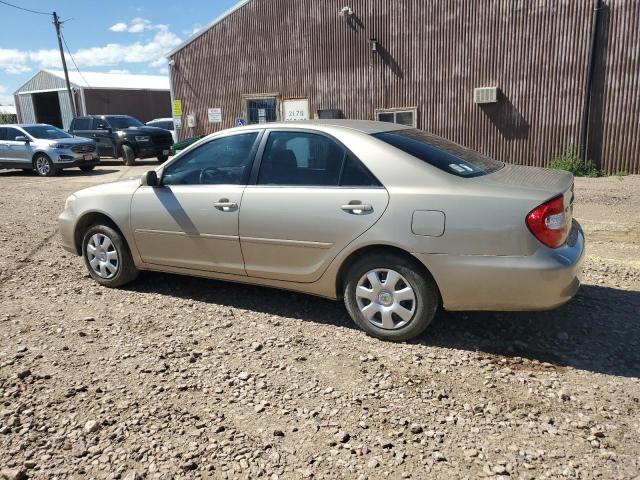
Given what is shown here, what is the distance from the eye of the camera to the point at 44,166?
16.5 metres

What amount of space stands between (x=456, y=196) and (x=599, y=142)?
37.8 feet

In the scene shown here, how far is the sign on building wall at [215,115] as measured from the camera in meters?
19.9

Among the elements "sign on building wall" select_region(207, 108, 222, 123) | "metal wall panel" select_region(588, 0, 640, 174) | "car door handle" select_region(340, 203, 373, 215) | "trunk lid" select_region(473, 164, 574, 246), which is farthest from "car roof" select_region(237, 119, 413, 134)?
"sign on building wall" select_region(207, 108, 222, 123)

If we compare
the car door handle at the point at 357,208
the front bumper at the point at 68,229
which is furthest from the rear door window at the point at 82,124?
the car door handle at the point at 357,208

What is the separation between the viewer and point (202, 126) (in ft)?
67.4

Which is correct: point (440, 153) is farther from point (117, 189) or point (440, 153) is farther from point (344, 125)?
point (117, 189)

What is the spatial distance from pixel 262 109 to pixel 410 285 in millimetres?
16133

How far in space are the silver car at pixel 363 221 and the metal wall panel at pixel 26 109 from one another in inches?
1622

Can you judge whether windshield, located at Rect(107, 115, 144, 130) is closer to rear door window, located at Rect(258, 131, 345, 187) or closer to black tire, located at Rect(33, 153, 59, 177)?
black tire, located at Rect(33, 153, 59, 177)

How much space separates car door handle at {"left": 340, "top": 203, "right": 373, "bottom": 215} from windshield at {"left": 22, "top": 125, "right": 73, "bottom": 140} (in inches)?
626

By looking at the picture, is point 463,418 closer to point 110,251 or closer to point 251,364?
point 251,364

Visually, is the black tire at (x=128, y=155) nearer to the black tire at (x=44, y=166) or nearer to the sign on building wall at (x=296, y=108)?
the black tire at (x=44, y=166)

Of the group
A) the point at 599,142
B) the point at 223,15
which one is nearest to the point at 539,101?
the point at 599,142

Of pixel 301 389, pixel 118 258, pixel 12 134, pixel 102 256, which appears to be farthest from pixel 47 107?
pixel 301 389
